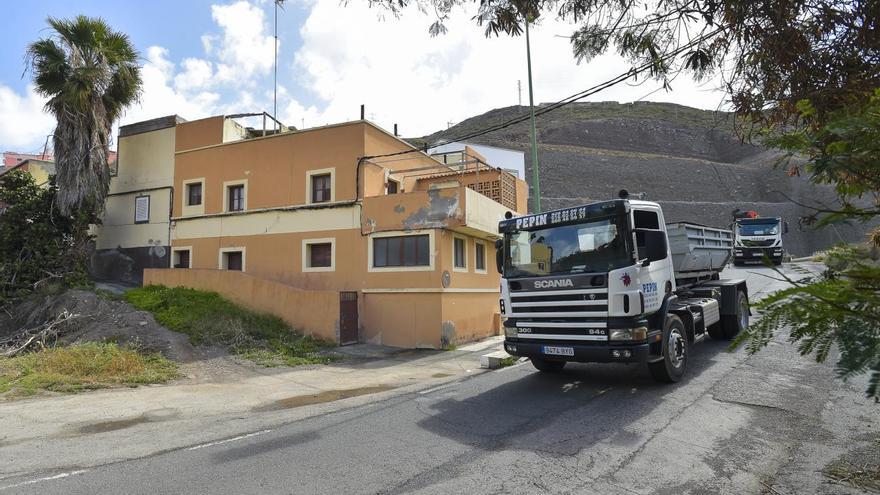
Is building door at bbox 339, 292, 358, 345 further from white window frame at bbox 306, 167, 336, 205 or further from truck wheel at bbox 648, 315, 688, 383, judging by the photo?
truck wheel at bbox 648, 315, 688, 383

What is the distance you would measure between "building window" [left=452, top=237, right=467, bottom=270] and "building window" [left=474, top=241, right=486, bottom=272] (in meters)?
0.92

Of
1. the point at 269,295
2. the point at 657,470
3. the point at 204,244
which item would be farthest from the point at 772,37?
the point at 204,244

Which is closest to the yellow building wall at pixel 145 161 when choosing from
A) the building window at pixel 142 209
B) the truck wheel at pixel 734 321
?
the building window at pixel 142 209

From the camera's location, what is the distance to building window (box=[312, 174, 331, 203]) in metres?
17.7

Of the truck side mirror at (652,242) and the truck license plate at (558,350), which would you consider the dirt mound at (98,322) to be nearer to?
the truck license plate at (558,350)

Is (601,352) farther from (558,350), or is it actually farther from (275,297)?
(275,297)

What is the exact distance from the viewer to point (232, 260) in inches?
765

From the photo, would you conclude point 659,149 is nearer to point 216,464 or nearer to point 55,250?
point 55,250

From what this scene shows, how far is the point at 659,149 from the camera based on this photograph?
82.8 meters

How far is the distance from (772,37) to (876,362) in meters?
3.55

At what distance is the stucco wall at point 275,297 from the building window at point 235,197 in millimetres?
2975

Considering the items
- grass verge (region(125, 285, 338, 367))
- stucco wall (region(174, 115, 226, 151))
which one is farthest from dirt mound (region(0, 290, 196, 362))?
stucco wall (region(174, 115, 226, 151))

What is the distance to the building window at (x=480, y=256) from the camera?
17856 millimetres

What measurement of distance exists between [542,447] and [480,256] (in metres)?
13.3
